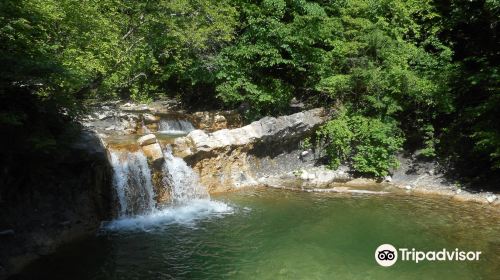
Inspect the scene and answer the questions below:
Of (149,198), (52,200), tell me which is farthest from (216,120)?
(52,200)

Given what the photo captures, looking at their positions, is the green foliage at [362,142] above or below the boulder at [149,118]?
below

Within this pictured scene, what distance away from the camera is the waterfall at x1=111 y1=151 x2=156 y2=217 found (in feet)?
38.4

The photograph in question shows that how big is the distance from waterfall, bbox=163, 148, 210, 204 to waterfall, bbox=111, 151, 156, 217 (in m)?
0.74

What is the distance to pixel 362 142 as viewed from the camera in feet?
49.8

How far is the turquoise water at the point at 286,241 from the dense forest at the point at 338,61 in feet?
9.11

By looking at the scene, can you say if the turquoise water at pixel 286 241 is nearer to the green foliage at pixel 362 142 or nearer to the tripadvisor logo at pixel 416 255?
the tripadvisor logo at pixel 416 255

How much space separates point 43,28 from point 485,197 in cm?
1361

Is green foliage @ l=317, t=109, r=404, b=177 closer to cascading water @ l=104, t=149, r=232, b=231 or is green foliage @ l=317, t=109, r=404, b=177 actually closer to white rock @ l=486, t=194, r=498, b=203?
white rock @ l=486, t=194, r=498, b=203

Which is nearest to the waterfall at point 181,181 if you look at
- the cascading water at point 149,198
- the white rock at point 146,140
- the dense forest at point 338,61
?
the cascading water at point 149,198

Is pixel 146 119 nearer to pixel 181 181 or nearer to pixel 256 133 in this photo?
pixel 181 181

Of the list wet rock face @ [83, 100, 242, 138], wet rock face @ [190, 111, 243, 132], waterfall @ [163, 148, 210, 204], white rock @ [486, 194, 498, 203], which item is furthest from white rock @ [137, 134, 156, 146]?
white rock @ [486, 194, 498, 203]

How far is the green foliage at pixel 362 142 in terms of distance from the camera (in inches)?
573

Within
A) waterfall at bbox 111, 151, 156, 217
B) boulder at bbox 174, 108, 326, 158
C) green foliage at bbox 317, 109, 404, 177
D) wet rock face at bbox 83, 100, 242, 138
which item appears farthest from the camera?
wet rock face at bbox 83, 100, 242, 138

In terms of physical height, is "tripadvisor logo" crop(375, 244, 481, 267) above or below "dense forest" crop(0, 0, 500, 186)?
below
